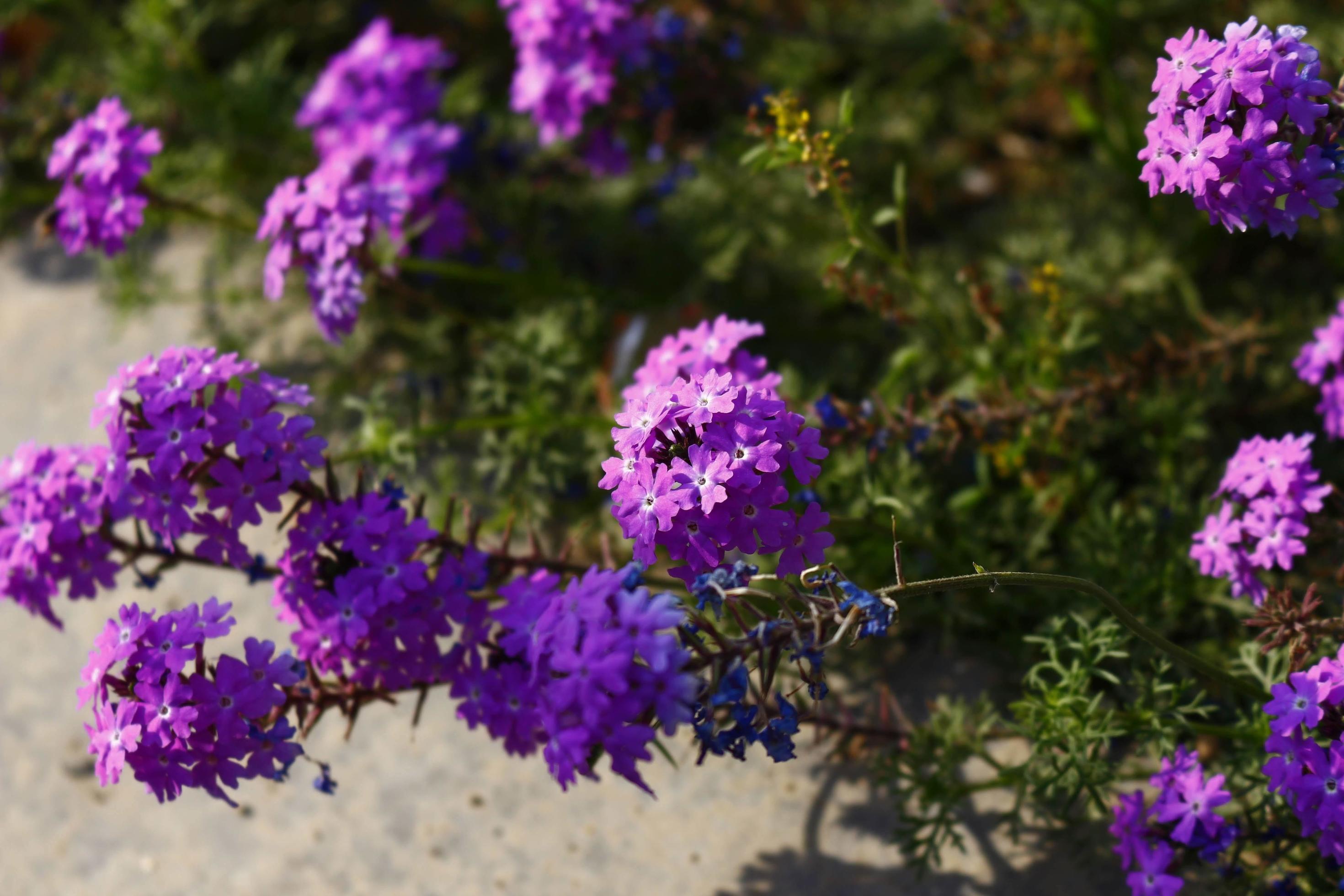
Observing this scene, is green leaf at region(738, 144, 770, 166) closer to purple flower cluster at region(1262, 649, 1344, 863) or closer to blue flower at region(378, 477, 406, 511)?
blue flower at region(378, 477, 406, 511)

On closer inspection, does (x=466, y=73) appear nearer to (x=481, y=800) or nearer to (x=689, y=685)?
(x=481, y=800)

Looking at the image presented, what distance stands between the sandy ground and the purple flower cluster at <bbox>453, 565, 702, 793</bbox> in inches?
51.3

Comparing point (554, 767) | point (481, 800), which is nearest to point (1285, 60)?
point (554, 767)

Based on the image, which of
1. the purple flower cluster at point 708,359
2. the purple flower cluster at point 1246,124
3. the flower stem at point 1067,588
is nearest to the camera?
the flower stem at point 1067,588

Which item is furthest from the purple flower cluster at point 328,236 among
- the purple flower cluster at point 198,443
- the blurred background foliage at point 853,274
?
the purple flower cluster at point 198,443

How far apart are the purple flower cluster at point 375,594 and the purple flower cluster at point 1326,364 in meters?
2.42

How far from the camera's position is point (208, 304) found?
17.9 ft

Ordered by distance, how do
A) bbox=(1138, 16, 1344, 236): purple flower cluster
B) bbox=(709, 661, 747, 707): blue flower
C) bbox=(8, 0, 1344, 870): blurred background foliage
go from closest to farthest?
bbox=(709, 661, 747, 707): blue flower
bbox=(1138, 16, 1344, 236): purple flower cluster
bbox=(8, 0, 1344, 870): blurred background foliage

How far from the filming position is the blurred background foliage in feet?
12.2

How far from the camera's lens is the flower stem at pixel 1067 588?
2.29 meters

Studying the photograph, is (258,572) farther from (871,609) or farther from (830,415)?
(871,609)

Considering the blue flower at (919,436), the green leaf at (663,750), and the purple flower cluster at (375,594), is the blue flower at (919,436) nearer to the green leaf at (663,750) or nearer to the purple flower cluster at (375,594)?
the green leaf at (663,750)

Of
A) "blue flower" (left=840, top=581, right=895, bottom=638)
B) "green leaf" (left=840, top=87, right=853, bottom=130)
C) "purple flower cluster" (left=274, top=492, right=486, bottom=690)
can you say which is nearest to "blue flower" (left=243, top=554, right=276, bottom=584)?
"purple flower cluster" (left=274, top=492, right=486, bottom=690)

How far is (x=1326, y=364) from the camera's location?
130 inches
